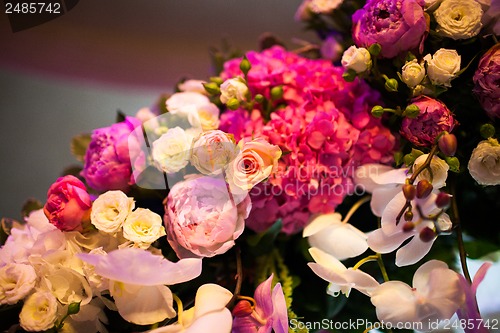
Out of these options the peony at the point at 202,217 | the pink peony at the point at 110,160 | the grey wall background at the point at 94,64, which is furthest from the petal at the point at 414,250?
the grey wall background at the point at 94,64

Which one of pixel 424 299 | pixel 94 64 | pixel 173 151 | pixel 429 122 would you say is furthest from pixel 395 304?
pixel 94 64

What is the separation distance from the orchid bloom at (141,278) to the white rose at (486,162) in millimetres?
422

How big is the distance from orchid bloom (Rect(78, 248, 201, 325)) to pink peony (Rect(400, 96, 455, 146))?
0.37 m

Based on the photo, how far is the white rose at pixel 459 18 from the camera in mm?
708

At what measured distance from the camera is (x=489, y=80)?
Result: 685mm

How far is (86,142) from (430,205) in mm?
642

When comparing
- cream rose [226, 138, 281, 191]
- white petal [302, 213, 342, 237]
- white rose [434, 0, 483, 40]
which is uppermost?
white rose [434, 0, 483, 40]

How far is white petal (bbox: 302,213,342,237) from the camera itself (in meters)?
0.77

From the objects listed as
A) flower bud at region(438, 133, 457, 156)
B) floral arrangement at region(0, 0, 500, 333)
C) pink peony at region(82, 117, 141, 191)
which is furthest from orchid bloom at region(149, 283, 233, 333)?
flower bud at region(438, 133, 457, 156)

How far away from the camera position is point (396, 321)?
64 cm

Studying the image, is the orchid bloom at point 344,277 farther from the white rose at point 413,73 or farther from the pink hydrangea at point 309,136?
the white rose at point 413,73

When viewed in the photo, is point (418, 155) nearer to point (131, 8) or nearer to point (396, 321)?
point (396, 321)

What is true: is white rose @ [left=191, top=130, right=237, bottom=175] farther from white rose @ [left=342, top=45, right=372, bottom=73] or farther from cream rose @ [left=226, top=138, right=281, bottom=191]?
white rose @ [left=342, top=45, right=372, bottom=73]

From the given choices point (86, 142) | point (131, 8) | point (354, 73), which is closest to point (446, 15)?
point (354, 73)
